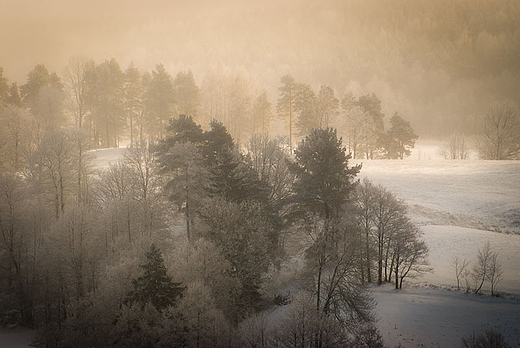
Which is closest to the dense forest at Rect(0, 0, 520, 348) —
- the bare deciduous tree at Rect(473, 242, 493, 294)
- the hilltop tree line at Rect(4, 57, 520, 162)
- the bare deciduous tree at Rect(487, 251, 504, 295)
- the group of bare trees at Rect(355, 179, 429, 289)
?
the group of bare trees at Rect(355, 179, 429, 289)

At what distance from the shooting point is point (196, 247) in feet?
87.5

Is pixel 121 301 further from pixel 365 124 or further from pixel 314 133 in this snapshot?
pixel 365 124

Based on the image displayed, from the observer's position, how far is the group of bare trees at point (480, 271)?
2722cm

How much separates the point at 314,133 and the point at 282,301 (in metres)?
16.1

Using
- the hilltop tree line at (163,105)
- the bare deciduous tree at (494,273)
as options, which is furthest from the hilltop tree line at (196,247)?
the hilltop tree line at (163,105)

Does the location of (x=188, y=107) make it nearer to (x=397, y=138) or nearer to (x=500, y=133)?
(x=397, y=138)

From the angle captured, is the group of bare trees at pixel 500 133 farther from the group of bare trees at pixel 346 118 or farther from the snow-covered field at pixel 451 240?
the group of bare trees at pixel 346 118

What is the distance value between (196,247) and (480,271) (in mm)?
28066

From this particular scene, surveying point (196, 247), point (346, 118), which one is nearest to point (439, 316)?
point (196, 247)

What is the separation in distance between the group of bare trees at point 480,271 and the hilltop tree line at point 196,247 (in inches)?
183

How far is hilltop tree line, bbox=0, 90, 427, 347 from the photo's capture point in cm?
2005

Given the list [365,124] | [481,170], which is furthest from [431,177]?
[365,124]

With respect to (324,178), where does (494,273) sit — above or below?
→ below

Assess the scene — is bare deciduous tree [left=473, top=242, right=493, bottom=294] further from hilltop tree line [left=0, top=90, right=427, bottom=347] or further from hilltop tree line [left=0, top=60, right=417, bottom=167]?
hilltop tree line [left=0, top=60, right=417, bottom=167]
